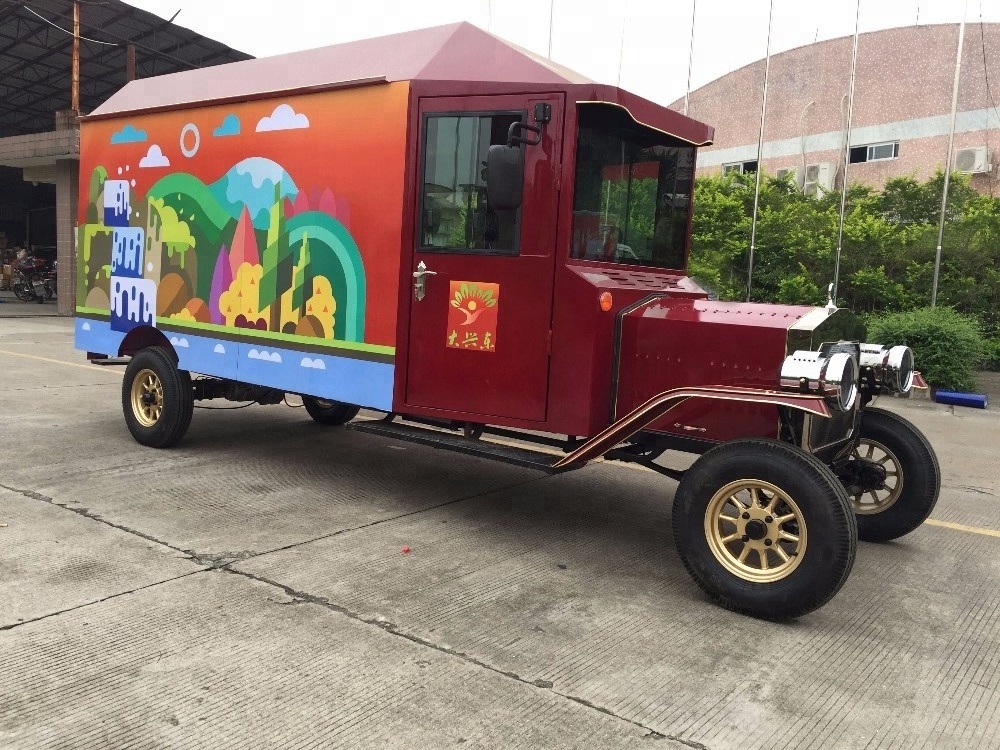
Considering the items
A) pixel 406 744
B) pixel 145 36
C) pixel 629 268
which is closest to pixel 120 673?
pixel 406 744

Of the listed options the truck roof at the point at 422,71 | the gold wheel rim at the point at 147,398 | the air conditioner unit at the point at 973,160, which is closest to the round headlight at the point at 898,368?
the truck roof at the point at 422,71

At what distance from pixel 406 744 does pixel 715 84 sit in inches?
1089

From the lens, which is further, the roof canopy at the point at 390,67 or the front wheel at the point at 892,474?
the front wheel at the point at 892,474

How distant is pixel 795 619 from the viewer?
149 inches

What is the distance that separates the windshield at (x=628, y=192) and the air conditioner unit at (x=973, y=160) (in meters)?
19.0

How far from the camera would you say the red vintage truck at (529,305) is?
3.86m

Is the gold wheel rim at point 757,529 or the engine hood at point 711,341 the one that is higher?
the engine hood at point 711,341

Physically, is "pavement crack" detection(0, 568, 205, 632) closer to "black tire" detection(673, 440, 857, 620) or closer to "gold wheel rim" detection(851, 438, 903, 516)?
"black tire" detection(673, 440, 857, 620)

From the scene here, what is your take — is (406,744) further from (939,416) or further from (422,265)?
(939,416)

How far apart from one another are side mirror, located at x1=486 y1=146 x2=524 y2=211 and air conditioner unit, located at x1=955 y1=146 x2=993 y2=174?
20.3 m

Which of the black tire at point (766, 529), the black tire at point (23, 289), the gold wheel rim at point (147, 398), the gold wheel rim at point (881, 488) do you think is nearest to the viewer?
the black tire at point (766, 529)

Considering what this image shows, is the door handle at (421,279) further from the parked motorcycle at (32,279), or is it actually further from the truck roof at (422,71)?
the parked motorcycle at (32,279)

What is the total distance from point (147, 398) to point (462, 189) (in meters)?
3.57

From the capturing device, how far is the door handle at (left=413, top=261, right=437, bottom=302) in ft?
16.1
